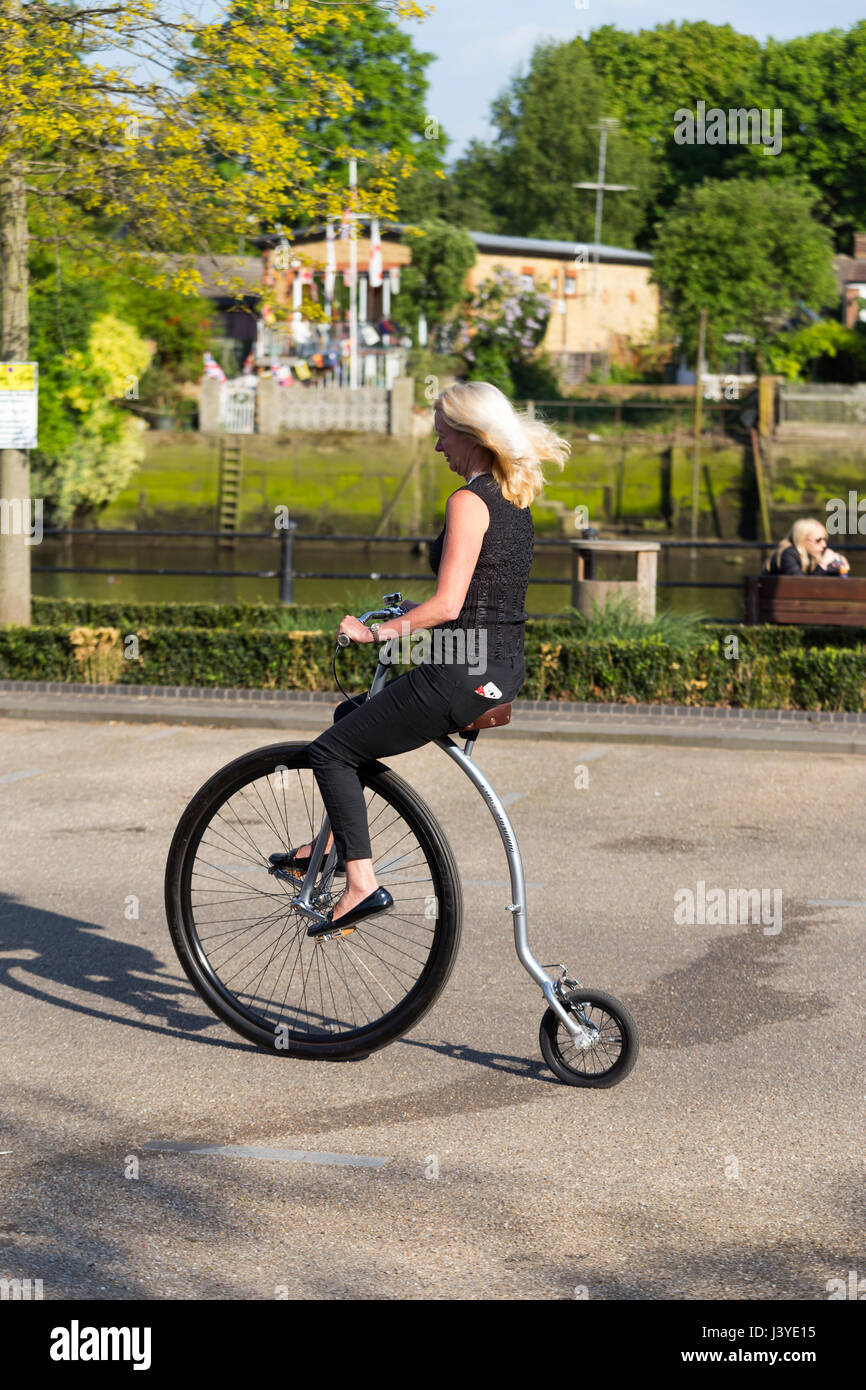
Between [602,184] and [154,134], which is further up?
[602,184]

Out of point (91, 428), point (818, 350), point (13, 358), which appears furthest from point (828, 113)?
point (13, 358)

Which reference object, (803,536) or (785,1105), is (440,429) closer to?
(785,1105)

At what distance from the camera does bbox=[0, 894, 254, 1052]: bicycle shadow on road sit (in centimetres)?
561

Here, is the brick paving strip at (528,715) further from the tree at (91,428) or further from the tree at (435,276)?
the tree at (435,276)

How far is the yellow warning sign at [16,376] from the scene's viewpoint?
549 inches

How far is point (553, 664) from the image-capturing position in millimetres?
12609

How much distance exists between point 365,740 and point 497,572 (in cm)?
60

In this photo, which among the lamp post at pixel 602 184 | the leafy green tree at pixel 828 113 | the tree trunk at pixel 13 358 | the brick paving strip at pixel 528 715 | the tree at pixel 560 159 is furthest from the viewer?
the tree at pixel 560 159

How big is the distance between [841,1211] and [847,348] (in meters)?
56.5

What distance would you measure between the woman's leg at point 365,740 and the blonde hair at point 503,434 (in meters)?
0.56

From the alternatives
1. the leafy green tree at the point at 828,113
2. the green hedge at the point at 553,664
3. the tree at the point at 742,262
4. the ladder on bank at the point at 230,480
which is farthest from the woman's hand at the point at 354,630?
the leafy green tree at the point at 828,113

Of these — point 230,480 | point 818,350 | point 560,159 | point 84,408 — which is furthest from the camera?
point 560,159

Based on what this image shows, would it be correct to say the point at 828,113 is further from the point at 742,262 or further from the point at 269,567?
the point at 269,567
